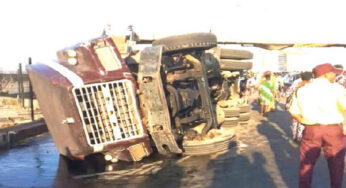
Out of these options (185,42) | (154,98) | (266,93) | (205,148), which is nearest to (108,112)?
(154,98)

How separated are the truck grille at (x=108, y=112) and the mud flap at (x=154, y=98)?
190 mm

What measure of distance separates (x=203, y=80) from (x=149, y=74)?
1.12 meters

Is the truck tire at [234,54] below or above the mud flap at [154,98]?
above

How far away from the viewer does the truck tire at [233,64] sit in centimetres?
827

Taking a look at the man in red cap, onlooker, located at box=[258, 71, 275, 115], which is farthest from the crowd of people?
onlooker, located at box=[258, 71, 275, 115]

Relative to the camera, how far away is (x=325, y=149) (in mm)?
3768

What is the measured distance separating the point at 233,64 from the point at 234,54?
0.83 feet

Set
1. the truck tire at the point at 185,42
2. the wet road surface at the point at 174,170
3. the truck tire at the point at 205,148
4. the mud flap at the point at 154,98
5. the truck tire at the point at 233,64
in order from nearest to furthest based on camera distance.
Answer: the wet road surface at the point at 174,170
the mud flap at the point at 154,98
the truck tire at the point at 185,42
the truck tire at the point at 205,148
the truck tire at the point at 233,64

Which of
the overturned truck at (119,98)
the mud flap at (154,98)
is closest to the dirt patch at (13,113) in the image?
the overturned truck at (119,98)

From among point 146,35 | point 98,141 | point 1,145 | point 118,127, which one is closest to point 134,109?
point 118,127

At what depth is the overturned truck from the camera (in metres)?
5.20

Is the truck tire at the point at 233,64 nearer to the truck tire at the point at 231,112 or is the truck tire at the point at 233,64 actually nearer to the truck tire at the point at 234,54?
the truck tire at the point at 234,54

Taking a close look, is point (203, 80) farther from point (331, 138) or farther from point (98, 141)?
point (331, 138)

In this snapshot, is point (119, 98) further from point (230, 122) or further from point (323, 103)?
point (230, 122)
